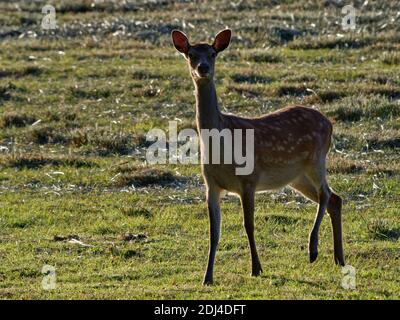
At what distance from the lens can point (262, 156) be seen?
12.3m

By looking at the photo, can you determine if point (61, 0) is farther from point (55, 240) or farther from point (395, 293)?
point (395, 293)

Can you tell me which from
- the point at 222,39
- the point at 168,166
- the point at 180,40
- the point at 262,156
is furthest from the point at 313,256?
the point at 168,166

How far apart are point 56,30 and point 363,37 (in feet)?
28.7

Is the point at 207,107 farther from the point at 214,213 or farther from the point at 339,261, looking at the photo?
the point at 339,261

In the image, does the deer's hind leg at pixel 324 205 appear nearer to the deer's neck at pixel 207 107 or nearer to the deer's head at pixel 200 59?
the deer's neck at pixel 207 107

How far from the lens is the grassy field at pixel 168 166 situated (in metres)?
12.2

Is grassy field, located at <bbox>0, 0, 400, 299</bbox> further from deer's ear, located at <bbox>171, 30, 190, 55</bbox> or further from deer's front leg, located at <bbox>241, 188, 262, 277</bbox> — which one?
Result: deer's ear, located at <bbox>171, 30, 190, 55</bbox>

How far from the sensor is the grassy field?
1220 cm

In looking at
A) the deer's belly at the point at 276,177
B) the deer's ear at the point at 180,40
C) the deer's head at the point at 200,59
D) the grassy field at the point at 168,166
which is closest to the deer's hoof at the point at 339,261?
the grassy field at the point at 168,166

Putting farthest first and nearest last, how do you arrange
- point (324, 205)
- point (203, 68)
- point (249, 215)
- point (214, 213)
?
point (324, 205) → point (214, 213) → point (249, 215) → point (203, 68)

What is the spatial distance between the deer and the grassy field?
16.2 inches

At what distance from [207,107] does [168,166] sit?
A: 5884mm

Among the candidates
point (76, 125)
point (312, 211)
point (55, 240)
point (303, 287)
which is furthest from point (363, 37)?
point (303, 287)

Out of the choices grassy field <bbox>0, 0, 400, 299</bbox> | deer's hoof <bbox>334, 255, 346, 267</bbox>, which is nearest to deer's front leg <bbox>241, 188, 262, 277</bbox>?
grassy field <bbox>0, 0, 400, 299</bbox>
